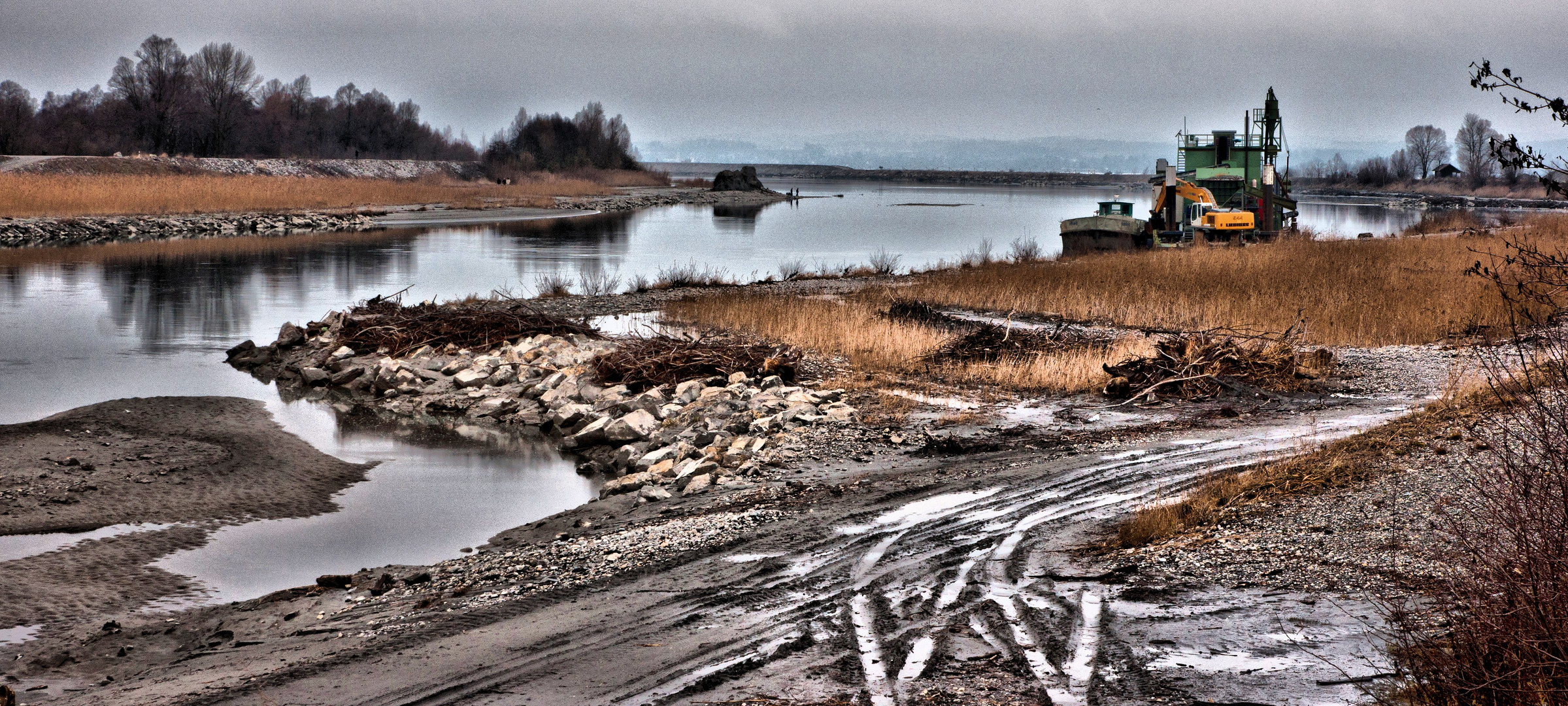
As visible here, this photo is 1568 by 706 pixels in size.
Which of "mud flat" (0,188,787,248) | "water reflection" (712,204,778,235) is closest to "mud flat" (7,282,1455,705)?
"mud flat" (0,188,787,248)

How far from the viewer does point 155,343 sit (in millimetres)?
22750

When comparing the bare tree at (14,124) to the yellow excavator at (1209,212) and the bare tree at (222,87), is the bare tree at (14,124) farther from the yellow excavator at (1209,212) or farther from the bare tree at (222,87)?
the yellow excavator at (1209,212)

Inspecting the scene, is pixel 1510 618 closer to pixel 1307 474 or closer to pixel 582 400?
Result: pixel 1307 474

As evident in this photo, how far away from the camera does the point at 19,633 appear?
25.9 ft

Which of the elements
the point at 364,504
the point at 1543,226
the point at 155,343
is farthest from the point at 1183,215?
the point at 364,504

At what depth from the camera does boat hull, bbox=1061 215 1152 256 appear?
41.1 m

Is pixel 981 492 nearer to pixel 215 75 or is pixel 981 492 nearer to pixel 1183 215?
pixel 1183 215

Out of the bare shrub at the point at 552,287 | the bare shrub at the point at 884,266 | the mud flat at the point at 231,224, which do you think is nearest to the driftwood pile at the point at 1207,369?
the bare shrub at the point at 552,287

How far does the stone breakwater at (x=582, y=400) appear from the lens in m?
11.9

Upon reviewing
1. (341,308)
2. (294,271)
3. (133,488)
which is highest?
(294,271)

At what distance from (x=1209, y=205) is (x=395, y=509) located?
35.8 metres

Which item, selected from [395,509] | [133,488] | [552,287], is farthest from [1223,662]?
[552,287]

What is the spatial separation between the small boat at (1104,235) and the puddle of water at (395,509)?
2961 centimetres

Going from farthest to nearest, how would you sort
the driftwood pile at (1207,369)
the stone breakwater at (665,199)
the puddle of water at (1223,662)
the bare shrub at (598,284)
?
the stone breakwater at (665,199), the bare shrub at (598,284), the driftwood pile at (1207,369), the puddle of water at (1223,662)
